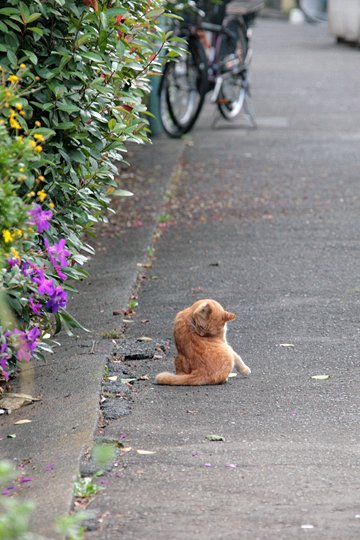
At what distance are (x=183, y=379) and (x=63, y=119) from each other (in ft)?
4.42

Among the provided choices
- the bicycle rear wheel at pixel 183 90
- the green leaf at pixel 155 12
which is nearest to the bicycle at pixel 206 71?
the bicycle rear wheel at pixel 183 90

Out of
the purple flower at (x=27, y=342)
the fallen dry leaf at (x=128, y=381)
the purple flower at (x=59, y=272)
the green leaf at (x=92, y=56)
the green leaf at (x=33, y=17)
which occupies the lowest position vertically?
the fallen dry leaf at (x=128, y=381)

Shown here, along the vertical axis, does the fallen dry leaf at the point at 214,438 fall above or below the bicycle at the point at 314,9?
above

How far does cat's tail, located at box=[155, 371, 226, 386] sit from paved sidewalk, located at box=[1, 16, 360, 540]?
0.14 ft

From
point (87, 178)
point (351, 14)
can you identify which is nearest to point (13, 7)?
point (87, 178)

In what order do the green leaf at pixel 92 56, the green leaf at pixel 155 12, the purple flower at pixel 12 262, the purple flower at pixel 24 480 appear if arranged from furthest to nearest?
the green leaf at pixel 155 12 → the green leaf at pixel 92 56 → the purple flower at pixel 12 262 → the purple flower at pixel 24 480

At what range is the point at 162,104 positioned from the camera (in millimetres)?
13156

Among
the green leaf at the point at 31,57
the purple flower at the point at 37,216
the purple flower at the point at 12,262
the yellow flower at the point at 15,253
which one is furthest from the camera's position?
the green leaf at the point at 31,57

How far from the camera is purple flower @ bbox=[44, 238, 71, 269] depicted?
17.1ft

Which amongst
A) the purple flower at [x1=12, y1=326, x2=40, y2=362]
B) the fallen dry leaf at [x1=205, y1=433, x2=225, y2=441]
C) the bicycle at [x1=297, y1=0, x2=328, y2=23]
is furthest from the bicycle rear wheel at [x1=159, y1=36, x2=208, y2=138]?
the bicycle at [x1=297, y1=0, x2=328, y2=23]

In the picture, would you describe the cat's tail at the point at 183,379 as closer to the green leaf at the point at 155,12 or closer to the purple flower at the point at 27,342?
the purple flower at the point at 27,342

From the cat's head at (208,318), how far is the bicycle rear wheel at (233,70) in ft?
29.2

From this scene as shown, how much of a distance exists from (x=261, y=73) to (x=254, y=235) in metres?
13.8

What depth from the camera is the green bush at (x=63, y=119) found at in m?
5.05
